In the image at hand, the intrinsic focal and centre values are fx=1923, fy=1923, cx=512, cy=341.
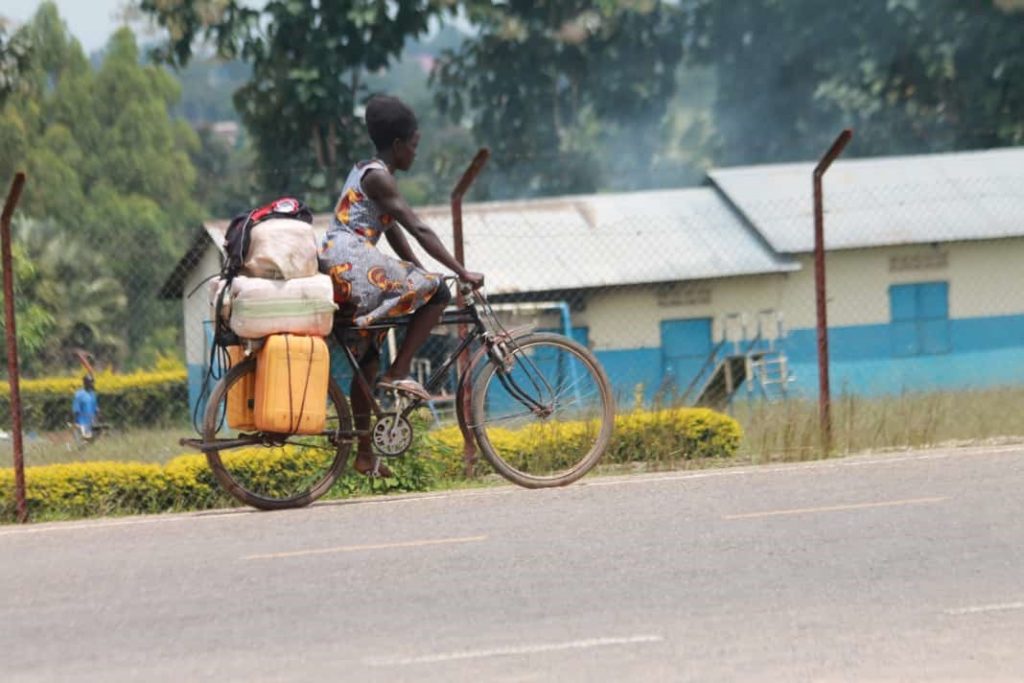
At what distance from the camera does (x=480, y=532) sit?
8117 millimetres

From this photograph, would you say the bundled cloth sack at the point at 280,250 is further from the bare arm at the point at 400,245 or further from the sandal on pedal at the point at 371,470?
the sandal on pedal at the point at 371,470

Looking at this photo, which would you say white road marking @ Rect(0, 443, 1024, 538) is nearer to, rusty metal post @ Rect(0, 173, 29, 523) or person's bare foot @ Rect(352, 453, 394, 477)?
person's bare foot @ Rect(352, 453, 394, 477)

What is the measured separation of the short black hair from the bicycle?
806mm

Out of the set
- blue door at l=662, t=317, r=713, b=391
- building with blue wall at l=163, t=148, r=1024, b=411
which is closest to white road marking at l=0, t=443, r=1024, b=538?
building with blue wall at l=163, t=148, r=1024, b=411

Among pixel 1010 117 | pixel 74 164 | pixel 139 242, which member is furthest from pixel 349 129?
pixel 74 164

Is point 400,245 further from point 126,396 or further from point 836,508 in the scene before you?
point 126,396

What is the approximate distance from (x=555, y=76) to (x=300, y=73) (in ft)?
35.5

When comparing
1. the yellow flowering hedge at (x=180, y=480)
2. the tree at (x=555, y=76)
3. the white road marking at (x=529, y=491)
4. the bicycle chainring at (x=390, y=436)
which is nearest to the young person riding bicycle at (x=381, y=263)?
the bicycle chainring at (x=390, y=436)

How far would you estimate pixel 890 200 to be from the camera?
109 ft

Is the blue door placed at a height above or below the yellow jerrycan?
above

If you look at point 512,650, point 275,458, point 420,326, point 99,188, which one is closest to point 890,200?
point 275,458

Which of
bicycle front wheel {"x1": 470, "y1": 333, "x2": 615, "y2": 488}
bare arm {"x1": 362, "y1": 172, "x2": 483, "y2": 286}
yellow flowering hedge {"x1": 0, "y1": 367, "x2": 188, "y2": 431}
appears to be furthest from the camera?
yellow flowering hedge {"x1": 0, "y1": 367, "x2": 188, "y2": 431}

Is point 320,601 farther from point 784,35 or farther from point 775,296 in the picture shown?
point 784,35

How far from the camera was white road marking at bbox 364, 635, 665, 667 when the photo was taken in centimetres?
597
